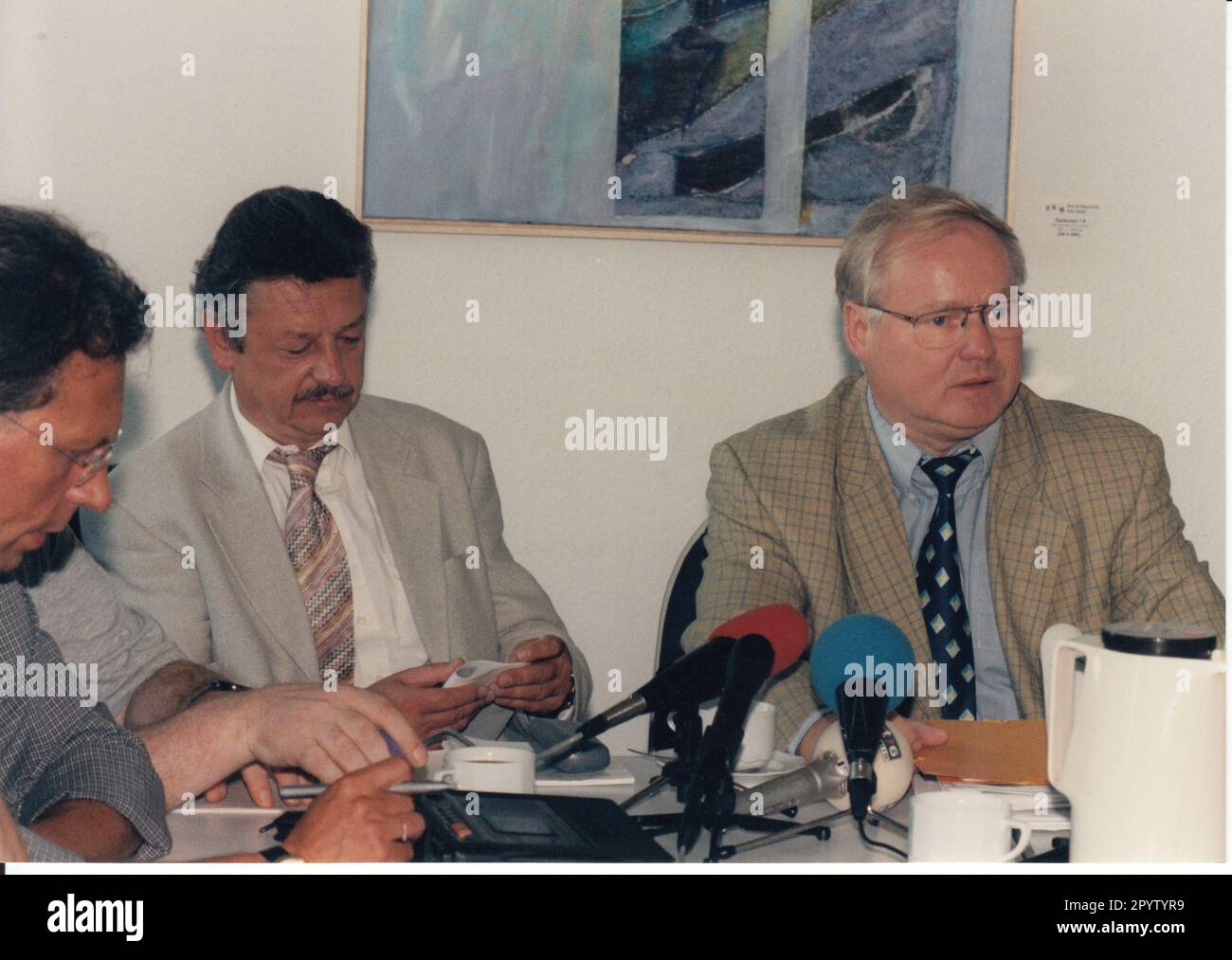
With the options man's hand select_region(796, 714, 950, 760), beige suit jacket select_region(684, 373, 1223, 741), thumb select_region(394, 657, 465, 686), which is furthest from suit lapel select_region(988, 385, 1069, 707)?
thumb select_region(394, 657, 465, 686)

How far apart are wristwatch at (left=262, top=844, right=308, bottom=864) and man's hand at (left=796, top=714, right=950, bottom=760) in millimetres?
601

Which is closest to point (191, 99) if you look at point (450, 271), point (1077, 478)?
point (450, 271)

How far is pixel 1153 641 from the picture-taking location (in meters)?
1.19

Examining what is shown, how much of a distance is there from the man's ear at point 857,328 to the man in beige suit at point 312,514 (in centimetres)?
65

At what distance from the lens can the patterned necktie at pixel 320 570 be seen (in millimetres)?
2166

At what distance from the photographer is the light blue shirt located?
6.80 ft

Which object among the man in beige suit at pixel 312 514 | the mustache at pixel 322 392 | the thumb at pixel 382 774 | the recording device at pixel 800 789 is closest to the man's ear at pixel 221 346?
the man in beige suit at pixel 312 514

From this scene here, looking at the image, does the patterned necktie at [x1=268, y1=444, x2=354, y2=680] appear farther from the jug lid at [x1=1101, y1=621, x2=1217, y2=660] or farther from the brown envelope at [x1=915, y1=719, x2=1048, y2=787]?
the jug lid at [x1=1101, y1=621, x2=1217, y2=660]

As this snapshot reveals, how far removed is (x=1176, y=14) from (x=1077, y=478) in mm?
1300

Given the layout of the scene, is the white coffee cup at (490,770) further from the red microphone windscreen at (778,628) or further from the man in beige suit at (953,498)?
the man in beige suit at (953,498)

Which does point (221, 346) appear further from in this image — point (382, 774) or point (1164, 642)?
point (1164, 642)

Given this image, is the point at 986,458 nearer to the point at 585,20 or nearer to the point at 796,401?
the point at 796,401

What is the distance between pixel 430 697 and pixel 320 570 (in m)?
0.45
